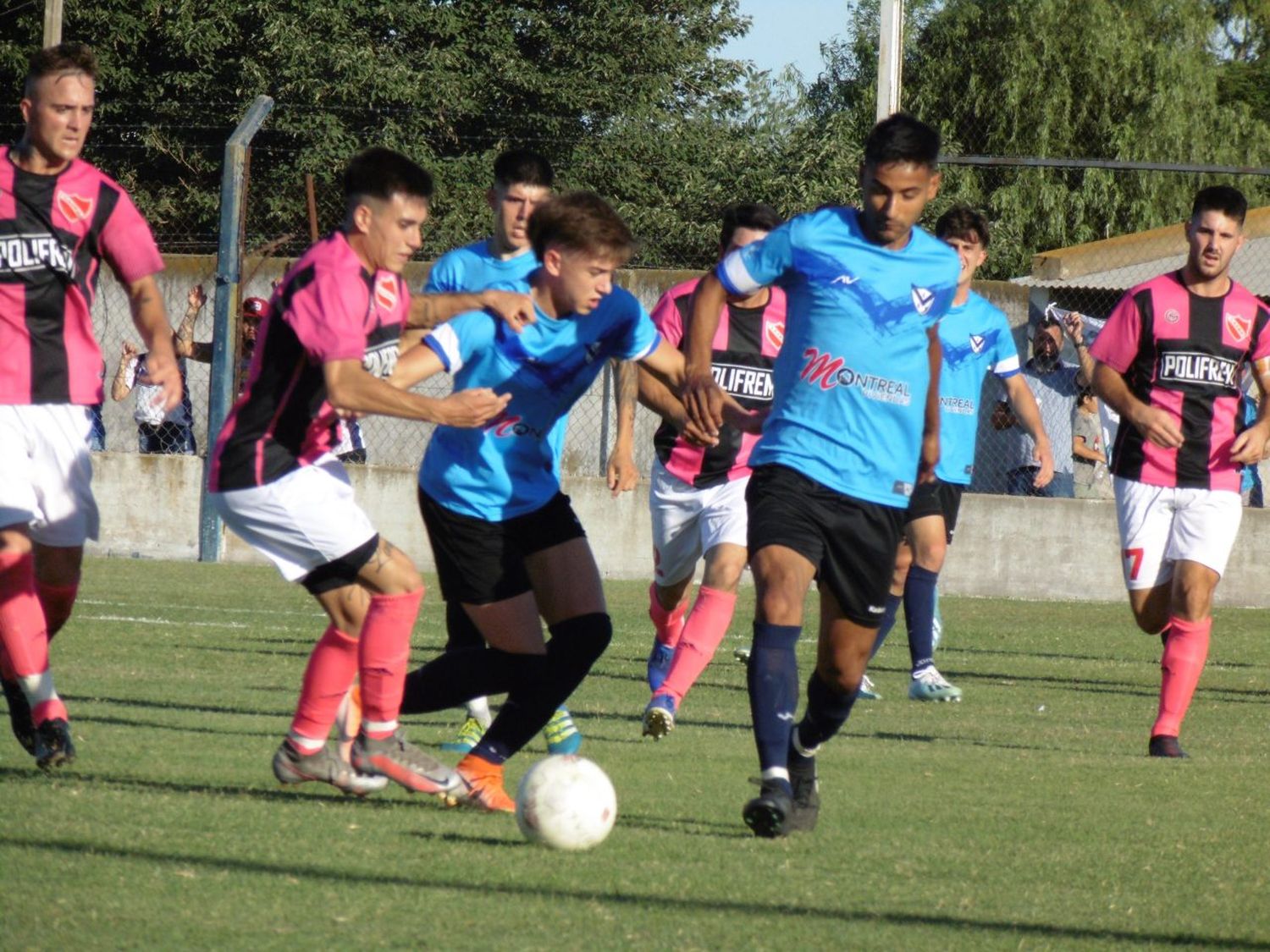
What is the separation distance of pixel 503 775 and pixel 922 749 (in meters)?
2.00

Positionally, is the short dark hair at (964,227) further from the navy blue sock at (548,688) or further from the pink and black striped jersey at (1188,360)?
the navy blue sock at (548,688)

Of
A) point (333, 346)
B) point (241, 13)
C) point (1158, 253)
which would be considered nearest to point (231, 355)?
point (1158, 253)

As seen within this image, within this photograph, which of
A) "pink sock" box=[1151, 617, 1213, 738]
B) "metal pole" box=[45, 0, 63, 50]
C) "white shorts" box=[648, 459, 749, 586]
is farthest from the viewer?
"metal pole" box=[45, 0, 63, 50]

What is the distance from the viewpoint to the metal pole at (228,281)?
51.7 feet

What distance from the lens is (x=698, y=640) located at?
26.8 ft

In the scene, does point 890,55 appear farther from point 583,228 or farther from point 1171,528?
point 583,228

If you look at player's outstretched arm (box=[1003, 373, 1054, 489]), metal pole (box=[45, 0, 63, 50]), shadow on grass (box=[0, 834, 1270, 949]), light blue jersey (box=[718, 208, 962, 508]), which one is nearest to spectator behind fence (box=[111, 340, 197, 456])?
metal pole (box=[45, 0, 63, 50])

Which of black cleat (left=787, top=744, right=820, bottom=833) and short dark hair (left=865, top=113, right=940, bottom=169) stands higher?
short dark hair (left=865, top=113, right=940, bottom=169)

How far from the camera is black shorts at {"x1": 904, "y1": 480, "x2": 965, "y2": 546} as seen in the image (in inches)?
403

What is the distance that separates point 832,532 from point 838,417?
1.14ft

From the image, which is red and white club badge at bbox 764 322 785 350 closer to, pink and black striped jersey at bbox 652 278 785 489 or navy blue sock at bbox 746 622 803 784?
pink and black striped jersey at bbox 652 278 785 489

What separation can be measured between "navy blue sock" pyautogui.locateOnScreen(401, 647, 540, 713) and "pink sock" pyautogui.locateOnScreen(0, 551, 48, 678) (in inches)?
46.6

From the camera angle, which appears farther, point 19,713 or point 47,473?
point 47,473

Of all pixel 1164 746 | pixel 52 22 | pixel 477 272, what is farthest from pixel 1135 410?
pixel 52 22
